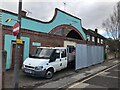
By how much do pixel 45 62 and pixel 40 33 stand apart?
6137 mm

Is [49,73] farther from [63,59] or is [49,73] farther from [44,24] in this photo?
[44,24]

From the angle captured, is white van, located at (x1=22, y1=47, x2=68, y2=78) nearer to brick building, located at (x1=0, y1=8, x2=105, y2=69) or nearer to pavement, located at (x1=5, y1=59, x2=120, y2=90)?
pavement, located at (x1=5, y1=59, x2=120, y2=90)

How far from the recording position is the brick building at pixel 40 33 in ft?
48.1

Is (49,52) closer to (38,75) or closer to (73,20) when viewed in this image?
(38,75)

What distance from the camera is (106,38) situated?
41531mm

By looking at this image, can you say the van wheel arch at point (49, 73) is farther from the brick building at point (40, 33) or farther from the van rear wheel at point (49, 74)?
the brick building at point (40, 33)

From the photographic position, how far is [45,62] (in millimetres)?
11898

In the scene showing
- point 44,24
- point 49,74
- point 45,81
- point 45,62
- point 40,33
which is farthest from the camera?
point 44,24

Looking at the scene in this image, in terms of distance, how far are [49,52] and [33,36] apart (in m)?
4.35

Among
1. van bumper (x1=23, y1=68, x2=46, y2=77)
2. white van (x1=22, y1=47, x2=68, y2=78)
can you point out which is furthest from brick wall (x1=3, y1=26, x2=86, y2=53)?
van bumper (x1=23, y1=68, x2=46, y2=77)

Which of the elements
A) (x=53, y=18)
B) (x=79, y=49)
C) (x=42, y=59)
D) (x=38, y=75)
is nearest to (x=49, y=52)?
(x=42, y=59)

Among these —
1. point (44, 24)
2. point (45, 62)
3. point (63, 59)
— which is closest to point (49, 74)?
point (45, 62)

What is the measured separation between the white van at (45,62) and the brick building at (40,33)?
2.15m

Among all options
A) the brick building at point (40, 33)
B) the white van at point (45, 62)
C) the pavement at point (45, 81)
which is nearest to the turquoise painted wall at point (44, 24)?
the brick building at point (40, 33)
